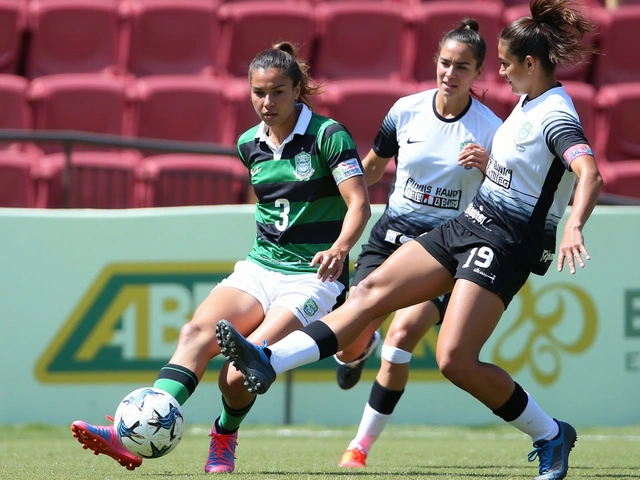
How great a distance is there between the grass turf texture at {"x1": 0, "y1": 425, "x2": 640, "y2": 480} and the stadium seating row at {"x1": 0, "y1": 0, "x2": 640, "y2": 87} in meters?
4.18

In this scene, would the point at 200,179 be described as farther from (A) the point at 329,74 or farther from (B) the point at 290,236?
(B) the point at 290,236

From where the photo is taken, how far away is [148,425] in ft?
13.6

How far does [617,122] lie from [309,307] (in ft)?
22.3

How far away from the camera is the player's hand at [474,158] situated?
496 centimetres

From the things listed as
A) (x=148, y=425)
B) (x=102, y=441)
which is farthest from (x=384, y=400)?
(x=102, y=441)

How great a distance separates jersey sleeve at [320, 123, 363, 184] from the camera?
464 centimetres

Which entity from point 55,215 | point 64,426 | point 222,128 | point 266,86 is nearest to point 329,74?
point 222,128

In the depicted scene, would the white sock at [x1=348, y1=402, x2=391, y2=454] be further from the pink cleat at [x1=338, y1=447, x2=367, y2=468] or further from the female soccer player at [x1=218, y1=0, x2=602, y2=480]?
the female soccer player at [x1=218, y1=0, x2=602, y2=480]

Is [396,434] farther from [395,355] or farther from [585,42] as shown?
[585,42]

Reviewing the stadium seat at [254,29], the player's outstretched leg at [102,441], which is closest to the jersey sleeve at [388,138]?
the player's outstretched leg at [102,441]

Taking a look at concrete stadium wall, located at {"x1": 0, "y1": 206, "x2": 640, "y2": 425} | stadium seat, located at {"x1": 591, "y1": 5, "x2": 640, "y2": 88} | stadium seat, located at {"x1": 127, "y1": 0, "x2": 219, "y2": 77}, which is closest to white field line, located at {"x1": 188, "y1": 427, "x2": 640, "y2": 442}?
concrete stadium wall, located at {"x1": 0, "y1": 206, "x2": 640, "y2": 425}

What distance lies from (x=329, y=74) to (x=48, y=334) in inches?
175

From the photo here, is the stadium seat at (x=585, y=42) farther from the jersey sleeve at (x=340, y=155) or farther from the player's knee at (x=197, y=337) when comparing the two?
the player's knee at (x=197, y=337)

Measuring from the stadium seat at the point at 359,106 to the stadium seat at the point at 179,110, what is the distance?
1.02m
